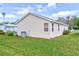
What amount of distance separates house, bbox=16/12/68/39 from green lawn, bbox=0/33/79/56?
9 cm

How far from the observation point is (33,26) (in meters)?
7.35

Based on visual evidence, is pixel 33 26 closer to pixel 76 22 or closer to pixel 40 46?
pixel 40 46

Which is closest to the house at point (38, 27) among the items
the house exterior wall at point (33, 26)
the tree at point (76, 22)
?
the house exterior wall at point (33, 26)

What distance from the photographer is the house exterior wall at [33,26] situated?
7.34 metres

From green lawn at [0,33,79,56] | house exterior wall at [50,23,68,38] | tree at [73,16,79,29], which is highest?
tree at [73,16,79,29]

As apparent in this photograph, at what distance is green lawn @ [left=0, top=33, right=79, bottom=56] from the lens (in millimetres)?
7238

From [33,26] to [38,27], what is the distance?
9 centimetres

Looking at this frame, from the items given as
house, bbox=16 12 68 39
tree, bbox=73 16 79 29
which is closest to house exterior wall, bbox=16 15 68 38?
house, bbox=16 12 68 39

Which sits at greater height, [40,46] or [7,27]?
[7,27]

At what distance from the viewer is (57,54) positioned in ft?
23.7

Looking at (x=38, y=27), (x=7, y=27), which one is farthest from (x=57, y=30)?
(x=7, y=27)

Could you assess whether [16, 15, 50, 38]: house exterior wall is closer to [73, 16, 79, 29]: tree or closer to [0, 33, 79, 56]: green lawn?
[0, 33, 79, 56]: green lawn

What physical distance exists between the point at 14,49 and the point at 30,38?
337 millimetres

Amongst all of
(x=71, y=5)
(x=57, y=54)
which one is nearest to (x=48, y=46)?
(x=57, y=54)
